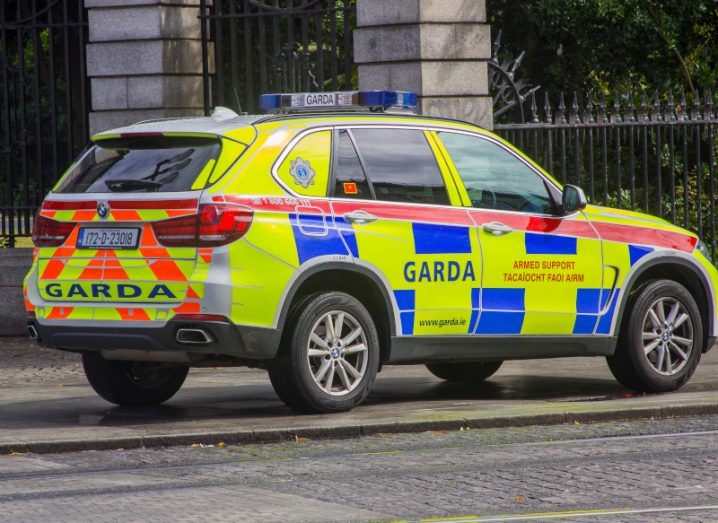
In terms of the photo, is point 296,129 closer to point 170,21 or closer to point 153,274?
point 153,274

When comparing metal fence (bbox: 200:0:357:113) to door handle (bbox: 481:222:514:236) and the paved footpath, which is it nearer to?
the paved footpath

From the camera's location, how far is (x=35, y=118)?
16.3m

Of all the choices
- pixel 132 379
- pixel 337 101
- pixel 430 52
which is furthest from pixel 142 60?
pixel 132 379

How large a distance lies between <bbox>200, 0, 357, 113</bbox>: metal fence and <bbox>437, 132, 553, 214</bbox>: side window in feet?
17.1

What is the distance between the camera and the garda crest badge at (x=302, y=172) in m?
9.32

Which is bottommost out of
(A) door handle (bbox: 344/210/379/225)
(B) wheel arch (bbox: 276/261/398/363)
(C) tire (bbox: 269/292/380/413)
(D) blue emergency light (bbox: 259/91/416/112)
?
(C) tire (bbox: 269/292/380/413)

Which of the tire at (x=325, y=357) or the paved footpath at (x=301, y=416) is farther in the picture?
the tire at (x=325, y=357)

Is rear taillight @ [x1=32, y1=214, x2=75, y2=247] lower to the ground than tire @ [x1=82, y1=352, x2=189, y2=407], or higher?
higher

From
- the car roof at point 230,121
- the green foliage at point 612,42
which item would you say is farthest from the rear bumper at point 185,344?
the green foliage at point 612,42

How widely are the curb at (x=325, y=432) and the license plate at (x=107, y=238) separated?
1.14 metres

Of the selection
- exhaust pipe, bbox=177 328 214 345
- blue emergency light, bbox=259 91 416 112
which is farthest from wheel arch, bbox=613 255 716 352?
exhaust pipe, bbox=177 328 214 345

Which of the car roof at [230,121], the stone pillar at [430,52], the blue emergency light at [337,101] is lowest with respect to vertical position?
the car roof at [230,121]

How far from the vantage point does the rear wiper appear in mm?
9148

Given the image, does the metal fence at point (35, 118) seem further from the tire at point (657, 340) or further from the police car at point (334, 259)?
the tire at point (657, 340)
